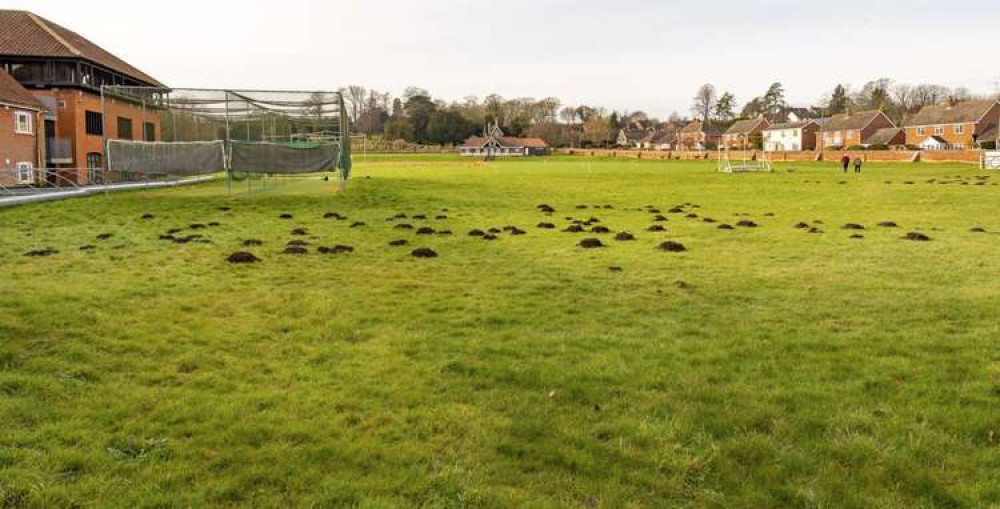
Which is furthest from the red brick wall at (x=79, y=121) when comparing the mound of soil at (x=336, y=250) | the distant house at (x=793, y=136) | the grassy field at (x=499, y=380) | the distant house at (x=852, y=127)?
the distant house at (x=793, y=136)

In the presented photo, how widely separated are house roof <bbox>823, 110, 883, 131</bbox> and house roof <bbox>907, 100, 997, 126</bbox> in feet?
17.4

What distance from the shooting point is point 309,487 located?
4211mm

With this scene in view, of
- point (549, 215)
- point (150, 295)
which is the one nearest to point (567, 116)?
point (549, 215)

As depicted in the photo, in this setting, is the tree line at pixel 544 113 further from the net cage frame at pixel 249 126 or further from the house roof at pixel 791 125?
the net cage frame at pixel 249 126

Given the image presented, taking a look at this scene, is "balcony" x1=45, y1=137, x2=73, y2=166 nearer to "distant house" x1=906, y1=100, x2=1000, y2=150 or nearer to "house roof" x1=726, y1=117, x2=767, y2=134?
"distant house" x1=906, y1=100, x2=1000, y2=150

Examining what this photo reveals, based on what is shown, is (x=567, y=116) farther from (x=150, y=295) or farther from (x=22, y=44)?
(x=150, y=295)

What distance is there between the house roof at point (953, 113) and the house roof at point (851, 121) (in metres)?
5.30

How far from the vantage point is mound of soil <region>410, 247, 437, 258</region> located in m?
13.4

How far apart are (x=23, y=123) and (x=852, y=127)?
4280 inches

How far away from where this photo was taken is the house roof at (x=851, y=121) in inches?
4208

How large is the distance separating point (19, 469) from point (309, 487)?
70.0 inches

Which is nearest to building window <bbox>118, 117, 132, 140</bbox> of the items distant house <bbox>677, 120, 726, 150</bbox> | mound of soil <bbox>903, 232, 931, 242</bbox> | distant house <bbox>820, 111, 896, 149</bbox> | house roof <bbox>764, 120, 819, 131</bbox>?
mound of soil <bbox>903, 232, 931, 242</bbox>

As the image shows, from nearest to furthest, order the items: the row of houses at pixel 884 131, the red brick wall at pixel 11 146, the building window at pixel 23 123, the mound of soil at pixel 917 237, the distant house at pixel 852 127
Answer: the mound of soil at pixel 917 237
the red brick wall at pixel 11 146
the building window at pixel 23 123
the row of houses at pixel 884 131
the distant house at pixel 852 127

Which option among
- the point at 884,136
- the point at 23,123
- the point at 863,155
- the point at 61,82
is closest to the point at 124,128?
the point at 61,82
